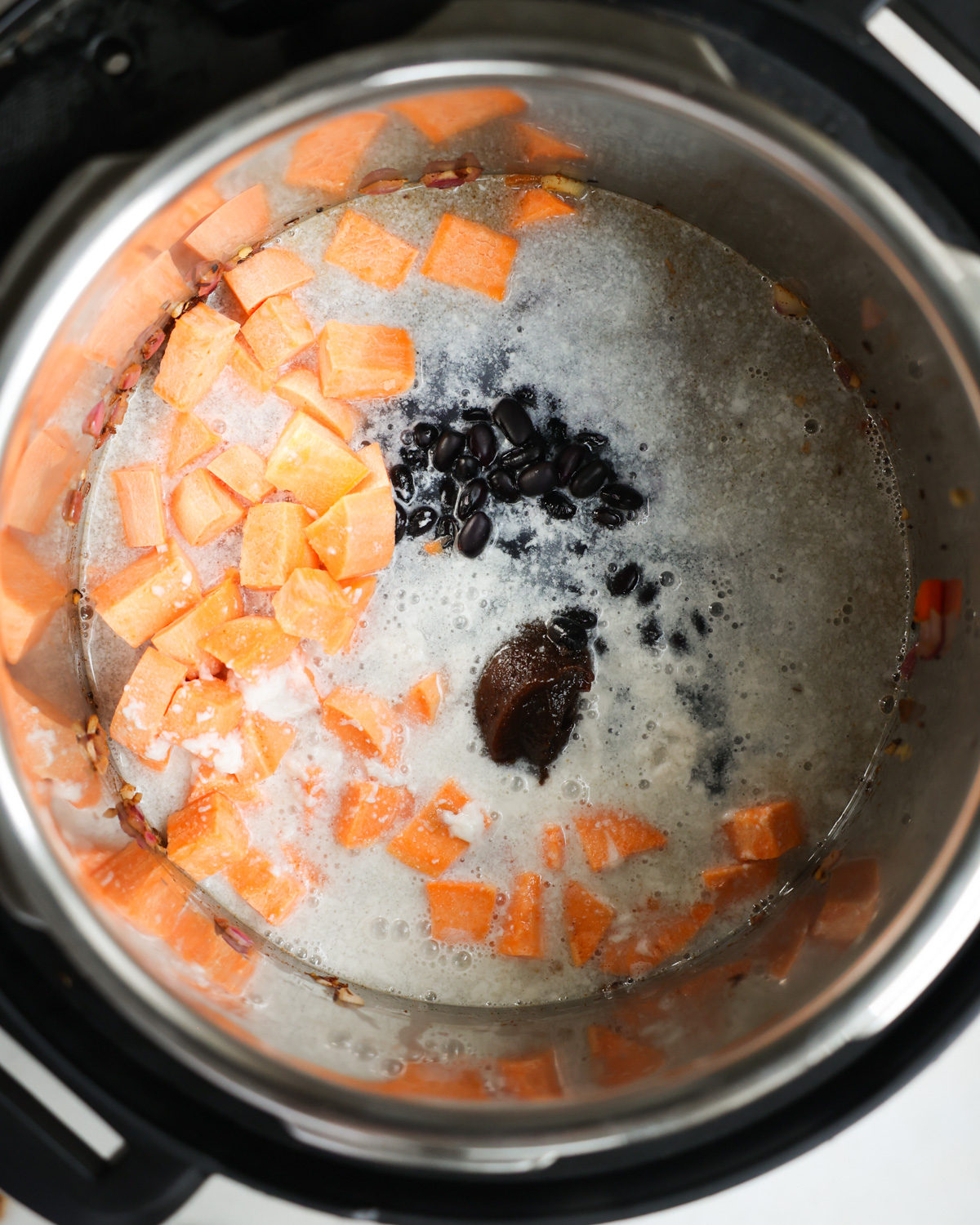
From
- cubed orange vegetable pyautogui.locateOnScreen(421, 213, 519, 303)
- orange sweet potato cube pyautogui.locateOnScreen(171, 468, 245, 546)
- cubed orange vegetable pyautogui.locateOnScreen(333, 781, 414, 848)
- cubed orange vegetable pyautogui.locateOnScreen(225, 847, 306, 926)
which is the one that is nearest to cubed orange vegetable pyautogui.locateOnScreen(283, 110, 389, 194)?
cubed orange vegetable pyautogui.locateOnScreen(421, 213, 519, 303)

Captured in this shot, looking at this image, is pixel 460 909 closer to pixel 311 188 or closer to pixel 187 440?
pixel 187 440

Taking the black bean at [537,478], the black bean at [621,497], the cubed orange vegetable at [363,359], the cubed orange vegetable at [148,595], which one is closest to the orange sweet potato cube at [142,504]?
the cubed orange vegetable at [148,595]

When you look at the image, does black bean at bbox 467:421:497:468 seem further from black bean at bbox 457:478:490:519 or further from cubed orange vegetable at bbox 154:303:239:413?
cubed orange vegetable at bbox 154:303:239:413

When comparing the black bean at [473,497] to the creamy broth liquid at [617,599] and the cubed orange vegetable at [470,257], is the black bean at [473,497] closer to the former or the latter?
the creamy broth liquid at [617,599]

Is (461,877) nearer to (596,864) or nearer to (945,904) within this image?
(596,864)

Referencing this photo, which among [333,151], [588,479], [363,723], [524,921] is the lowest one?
[524,921]

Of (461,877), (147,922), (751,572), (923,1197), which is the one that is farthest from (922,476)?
(147,922)

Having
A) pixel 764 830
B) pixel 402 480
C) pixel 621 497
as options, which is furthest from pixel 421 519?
pixel 764 830
